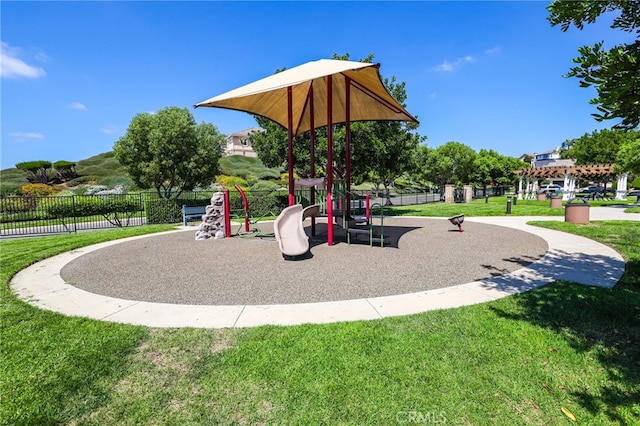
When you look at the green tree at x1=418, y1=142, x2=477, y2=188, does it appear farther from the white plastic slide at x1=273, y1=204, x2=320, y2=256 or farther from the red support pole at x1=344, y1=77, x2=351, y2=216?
the white plastic slide at x1=273, y1=204, x2=320, y2=256

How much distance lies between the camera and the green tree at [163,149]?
2078 centimetres

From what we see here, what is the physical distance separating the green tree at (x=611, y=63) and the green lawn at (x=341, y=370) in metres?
2.35

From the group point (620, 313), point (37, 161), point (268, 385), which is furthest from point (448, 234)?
point (37, 161)

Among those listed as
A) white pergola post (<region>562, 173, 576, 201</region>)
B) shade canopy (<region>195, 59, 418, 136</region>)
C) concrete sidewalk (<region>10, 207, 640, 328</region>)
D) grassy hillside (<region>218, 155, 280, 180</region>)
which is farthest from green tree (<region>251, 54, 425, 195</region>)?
grassy hillside (<region>218, 155, 280, 180</region>)

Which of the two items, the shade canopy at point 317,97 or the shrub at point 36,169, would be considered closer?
the shade canopy at point 317,97

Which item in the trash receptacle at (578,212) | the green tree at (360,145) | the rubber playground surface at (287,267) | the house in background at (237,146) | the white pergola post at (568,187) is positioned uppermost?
the house in background at (237,146)

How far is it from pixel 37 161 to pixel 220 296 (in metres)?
63.6

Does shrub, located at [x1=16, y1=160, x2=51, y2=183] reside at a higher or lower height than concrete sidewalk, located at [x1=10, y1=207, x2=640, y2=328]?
higher

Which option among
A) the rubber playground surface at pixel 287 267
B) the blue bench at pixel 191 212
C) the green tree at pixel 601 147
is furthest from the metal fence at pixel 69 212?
the green tree at pixel 601 147

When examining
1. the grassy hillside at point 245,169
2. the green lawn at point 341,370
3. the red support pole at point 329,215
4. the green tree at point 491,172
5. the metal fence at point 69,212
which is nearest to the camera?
the green lawn at point 341,370

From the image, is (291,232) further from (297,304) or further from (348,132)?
(348,132)

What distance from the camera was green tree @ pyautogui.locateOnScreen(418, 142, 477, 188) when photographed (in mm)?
50156

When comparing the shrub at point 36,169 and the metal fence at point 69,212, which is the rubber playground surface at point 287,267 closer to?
the metal fence at point 69,212

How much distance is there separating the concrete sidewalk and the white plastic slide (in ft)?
10.2
